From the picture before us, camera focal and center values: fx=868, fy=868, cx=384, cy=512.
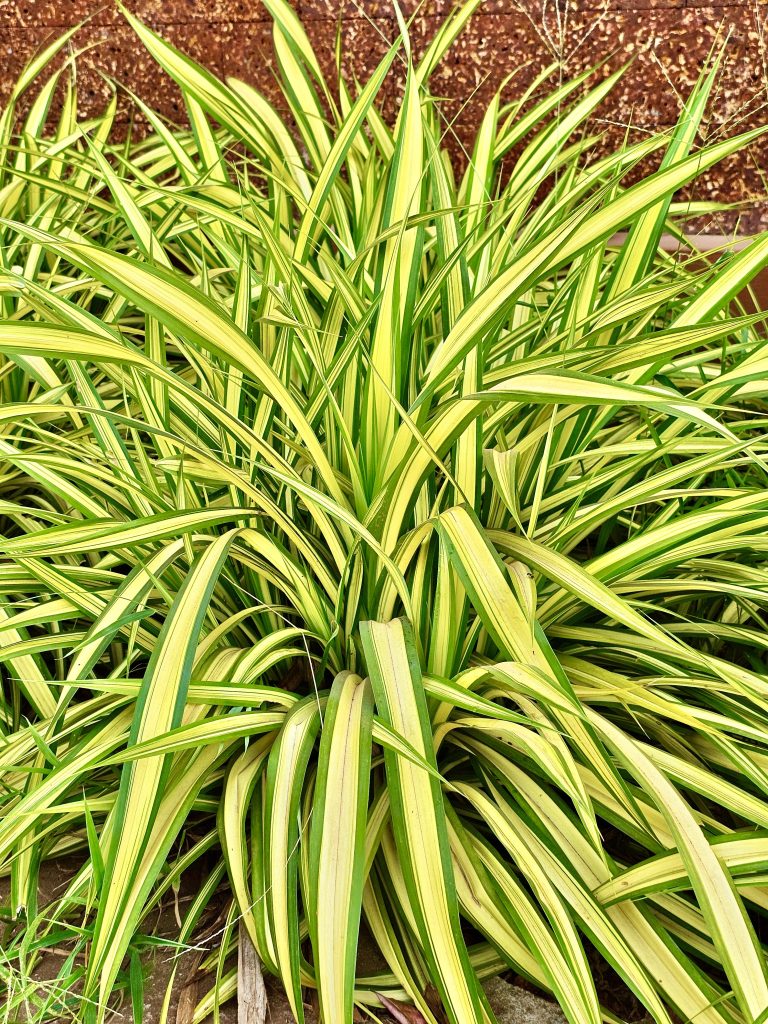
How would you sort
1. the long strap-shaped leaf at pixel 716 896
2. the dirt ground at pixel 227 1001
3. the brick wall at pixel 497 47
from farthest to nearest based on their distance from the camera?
the brick wall at pixel 497 47 < the dirt ground at pixel 227 1001 < the long strap-shaped leaf at pixel 716 896

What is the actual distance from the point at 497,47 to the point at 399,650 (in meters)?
1.54

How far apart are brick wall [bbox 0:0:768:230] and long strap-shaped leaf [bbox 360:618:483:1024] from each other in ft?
4.77

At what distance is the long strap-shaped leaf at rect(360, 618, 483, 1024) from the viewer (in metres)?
0.66

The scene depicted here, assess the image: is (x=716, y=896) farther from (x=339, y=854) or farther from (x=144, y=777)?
(x=144, y=777)

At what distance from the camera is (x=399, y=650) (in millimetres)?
755

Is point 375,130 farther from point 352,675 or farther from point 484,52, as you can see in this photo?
point 352,675

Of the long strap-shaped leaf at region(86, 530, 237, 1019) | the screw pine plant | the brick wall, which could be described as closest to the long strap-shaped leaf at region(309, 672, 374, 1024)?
the screw pine plant

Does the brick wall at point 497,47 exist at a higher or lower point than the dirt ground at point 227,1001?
higher

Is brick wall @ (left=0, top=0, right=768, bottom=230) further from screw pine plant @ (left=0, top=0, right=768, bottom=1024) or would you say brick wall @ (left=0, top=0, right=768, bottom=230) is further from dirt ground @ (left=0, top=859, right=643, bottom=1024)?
dirt ground @ (left=0, top=859, right=643, bottom=1024)

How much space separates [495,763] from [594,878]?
0.44 ft

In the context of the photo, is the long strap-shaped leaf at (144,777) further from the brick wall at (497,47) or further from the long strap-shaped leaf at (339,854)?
the brick wall at (497,47)

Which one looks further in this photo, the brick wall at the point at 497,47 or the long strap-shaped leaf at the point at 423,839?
the brick wall at the point at 497,47

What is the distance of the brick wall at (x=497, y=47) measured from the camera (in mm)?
1770

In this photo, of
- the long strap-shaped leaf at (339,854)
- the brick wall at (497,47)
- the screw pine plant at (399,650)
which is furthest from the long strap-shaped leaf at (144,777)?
the brick wall at (497,47)
